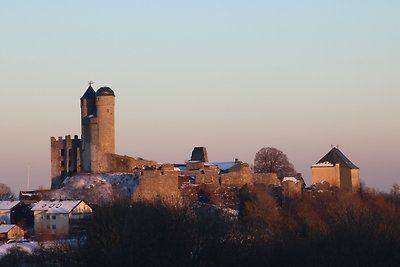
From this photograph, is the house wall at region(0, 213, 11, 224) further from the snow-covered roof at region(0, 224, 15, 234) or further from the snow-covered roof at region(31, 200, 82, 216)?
the snow-covered roof at region(31, 200, 82, 216)

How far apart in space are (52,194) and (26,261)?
1946 centimetres

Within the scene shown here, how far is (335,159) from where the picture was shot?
8456 cm

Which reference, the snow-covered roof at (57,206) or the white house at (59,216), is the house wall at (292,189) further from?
the snow-covered roof at (57,206)

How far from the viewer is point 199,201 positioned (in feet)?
233

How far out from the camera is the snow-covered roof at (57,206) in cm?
6867

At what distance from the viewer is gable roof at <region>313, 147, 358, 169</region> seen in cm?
8400

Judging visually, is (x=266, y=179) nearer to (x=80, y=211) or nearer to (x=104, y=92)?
(x=104, y=92)

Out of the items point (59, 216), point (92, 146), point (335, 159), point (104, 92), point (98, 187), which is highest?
point (104, 92)

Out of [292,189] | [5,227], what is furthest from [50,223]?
[292,189]

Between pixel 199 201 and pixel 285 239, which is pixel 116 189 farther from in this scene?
pixel 285 239

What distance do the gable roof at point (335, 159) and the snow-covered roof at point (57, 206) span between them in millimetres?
22603

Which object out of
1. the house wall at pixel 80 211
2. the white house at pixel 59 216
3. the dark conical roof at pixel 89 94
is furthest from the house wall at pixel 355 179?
the white house at pixel 59 216

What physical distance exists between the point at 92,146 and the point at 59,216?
7466 mm

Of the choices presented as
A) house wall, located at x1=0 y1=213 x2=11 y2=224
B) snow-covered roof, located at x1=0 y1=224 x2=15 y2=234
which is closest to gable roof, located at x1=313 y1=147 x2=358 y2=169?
house wall, located at x1=0 y1=213 x2=11 y2=224
